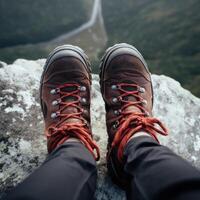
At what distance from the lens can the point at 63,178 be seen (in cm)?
153

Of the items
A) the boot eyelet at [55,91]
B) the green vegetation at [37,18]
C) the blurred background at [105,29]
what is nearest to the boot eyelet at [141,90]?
the boot eyelet at [55,91]

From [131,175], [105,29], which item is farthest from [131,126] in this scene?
[105,29]

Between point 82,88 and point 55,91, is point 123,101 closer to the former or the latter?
point 82,88

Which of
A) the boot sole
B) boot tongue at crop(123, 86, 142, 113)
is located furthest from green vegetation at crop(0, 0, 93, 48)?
boot tongue at crop(123, 86, 142, 113)

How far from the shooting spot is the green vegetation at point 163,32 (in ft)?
142

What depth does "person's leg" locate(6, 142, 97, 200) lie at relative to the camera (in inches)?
54.2

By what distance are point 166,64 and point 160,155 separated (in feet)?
146

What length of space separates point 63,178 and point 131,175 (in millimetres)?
375

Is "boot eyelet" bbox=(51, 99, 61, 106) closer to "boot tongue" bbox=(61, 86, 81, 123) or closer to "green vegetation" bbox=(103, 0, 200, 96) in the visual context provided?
"boot tongue" bbox=(61, 86, 81, 123)

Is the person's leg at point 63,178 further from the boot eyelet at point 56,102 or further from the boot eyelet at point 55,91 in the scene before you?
the boot eyelet at point 55,91

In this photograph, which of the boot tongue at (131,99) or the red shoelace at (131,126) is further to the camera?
the boot tongue at (131,99)

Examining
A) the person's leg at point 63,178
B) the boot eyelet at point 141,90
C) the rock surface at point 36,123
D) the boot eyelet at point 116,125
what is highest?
Answer: the person's leg at point 63,178

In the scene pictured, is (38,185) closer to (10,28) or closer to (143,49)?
(143,49)

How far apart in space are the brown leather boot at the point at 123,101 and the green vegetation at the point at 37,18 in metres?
49.3
